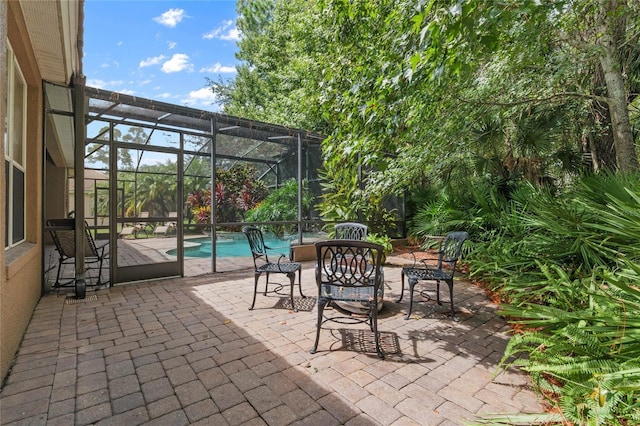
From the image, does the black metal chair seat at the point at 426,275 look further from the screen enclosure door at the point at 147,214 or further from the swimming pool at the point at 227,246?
the swimming pool at the point at 227,246

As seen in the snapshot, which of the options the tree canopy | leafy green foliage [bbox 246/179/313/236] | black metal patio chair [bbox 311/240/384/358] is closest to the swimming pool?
leafy green foliage [bbox 246/179/313/236]

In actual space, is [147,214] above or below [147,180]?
below

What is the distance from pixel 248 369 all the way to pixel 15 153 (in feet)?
10.3

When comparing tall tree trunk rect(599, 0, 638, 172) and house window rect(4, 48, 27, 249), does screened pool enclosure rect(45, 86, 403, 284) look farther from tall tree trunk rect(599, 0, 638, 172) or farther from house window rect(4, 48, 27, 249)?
tall tree trunk rect(599, 0, 638, 172)

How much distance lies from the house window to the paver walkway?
99cm

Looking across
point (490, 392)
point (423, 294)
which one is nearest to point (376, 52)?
point (423, 294)

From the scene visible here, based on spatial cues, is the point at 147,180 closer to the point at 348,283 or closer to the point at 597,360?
the point at 348,283

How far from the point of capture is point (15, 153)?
2984 mm

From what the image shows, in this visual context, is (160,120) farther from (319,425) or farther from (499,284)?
(499,284)

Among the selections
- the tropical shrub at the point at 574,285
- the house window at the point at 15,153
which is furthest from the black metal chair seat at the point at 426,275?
the house window at the point at 15,153

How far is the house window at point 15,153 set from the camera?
266cm

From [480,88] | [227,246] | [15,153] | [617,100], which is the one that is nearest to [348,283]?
[15,153]

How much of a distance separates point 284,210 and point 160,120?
17.5ft

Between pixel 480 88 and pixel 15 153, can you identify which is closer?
pixel 15 153
